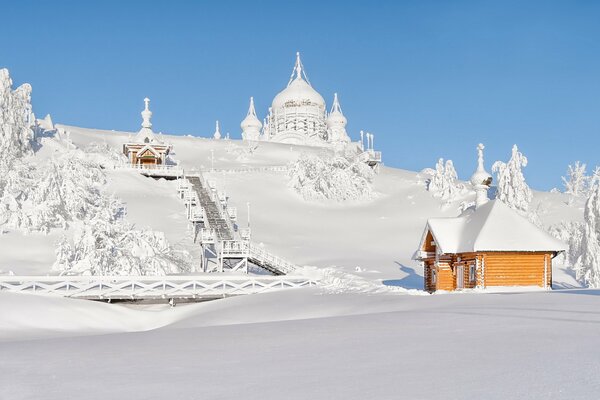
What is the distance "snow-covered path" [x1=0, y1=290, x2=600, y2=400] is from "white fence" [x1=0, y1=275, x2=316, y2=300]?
13.8 metres

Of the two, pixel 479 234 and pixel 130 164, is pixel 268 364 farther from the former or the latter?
pixel 130 164

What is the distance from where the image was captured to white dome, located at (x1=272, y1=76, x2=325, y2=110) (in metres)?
118

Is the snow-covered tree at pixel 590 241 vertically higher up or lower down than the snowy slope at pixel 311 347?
higher up

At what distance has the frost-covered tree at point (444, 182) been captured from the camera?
220 ft

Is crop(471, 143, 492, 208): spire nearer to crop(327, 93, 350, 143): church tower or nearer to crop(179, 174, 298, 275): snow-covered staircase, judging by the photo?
crop(179, 174, 298, 275): snow-covered staircase

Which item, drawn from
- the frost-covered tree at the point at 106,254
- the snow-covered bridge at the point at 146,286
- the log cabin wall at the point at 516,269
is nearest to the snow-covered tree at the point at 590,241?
the log cabin wall at the point at 516,269

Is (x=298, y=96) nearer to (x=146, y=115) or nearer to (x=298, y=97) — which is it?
(x=298, y=97)

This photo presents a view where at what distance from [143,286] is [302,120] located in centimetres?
9067

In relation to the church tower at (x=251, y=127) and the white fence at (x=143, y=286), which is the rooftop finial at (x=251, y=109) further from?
the white fence at (x=143, y=286)

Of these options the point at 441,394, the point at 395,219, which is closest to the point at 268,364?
the point at 441,394

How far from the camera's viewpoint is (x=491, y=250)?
2689cm

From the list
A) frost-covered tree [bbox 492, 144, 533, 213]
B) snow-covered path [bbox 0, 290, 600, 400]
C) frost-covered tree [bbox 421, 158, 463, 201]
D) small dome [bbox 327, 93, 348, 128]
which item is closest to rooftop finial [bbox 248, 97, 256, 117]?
small dome [bbox 327, 93, 348, 128]

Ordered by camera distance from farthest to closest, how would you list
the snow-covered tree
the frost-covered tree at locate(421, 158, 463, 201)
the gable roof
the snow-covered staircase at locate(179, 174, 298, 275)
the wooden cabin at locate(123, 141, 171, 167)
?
the wooden cabin at locate(123, 141, 171, 167)
the gable roof
the frost-covered tree at locate(421, 158, 463, 201)
the snow-covered tree
the snow-covered staircase at locate(179, 174, 298, 275)

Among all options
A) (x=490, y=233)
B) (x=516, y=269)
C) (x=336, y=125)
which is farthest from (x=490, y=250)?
(x=336, y=125)
